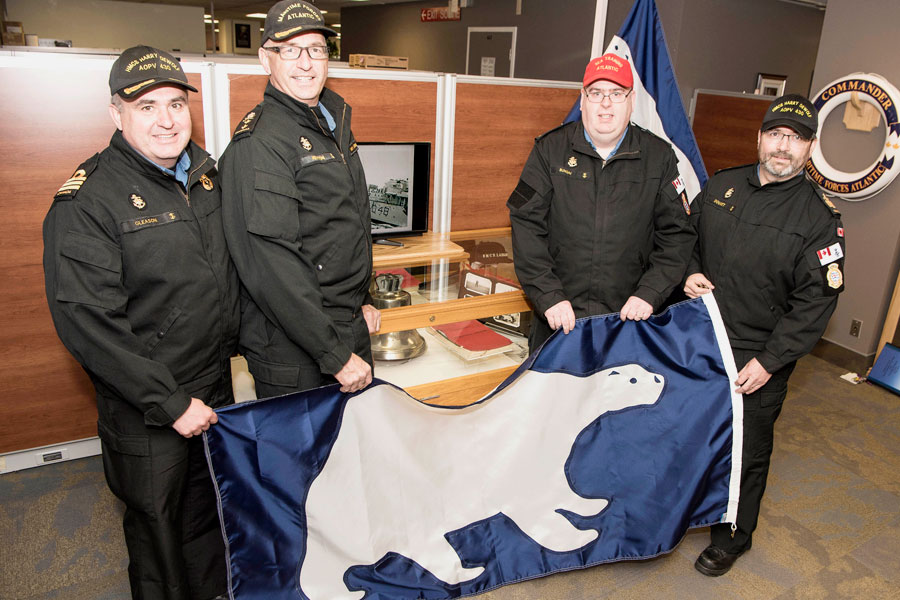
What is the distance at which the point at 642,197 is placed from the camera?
2256mm

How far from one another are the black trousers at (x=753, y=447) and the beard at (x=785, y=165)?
59 cm

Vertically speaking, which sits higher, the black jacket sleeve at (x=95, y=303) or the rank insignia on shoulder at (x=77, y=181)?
the rank insignia on shoulder at (x=77, y=181)

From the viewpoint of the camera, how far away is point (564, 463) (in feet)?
7.28

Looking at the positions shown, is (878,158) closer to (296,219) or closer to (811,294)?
(811,294)

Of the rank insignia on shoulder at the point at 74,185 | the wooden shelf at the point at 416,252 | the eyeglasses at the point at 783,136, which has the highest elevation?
the eyeglasses at the point at 783,136

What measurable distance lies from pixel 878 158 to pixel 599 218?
2.59m

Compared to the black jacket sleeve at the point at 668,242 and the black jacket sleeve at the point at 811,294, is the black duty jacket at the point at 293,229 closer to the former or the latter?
the black jacket sleeve at the point at 668,242

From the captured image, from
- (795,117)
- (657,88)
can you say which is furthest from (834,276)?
(657,88)

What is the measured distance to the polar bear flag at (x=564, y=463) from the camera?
81.7 inches

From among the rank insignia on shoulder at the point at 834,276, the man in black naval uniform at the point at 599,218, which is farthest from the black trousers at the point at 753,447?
the man in black naval uniform at the point at 599,218

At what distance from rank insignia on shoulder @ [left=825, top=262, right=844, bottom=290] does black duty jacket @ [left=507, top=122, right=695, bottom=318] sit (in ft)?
1.43

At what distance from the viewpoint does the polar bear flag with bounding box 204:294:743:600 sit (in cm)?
207

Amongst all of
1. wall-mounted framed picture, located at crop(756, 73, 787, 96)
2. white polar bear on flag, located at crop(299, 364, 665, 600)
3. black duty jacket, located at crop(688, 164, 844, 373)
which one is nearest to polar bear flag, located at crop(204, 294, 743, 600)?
white polar bear on flag, located at crop(299, 364, 665, 600)

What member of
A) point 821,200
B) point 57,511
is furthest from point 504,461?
point 57,511
